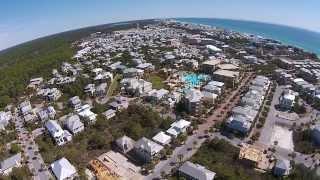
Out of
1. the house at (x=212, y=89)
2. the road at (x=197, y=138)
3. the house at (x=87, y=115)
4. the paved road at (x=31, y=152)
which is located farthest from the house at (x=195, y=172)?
the house at (x=212, y=89)

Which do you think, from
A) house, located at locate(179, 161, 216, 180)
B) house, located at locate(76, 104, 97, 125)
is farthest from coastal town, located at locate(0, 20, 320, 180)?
house, located at locate(179, 161, 216, 180)

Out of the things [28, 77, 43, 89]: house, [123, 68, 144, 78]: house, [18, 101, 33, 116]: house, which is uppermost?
[123, 68, 144, 78]: house

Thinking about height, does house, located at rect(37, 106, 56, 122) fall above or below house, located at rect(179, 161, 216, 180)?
above

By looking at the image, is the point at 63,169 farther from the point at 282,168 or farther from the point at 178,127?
the point at 282,168

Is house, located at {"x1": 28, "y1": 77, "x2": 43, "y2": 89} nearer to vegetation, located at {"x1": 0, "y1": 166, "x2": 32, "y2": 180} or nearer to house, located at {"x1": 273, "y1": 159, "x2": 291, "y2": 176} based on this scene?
vegetation, located at {"x1": 0, "y1": 166, "x2": 32, "y2": 180}

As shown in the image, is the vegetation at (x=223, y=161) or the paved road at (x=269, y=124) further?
the paved road at (x=269, y=124)

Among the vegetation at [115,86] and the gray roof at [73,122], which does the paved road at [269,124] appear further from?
the vegetation at [115,86]

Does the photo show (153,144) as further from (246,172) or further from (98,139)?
(246,172)
